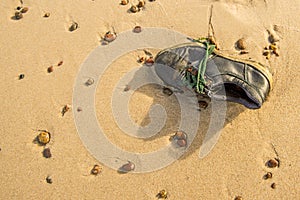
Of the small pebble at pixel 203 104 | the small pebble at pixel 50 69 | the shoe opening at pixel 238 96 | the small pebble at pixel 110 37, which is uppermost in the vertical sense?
the small pebble at pixel 110 37

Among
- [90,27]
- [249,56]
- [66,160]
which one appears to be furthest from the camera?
[90,27]

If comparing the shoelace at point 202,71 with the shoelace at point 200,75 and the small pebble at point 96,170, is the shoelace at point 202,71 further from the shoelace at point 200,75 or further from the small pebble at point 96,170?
the small pebble at point 96,170

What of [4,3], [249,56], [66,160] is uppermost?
[4,3]

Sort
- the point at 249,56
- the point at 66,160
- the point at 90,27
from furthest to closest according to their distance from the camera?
the point at 90,27 → the point at 249,56 → the point at 66,160

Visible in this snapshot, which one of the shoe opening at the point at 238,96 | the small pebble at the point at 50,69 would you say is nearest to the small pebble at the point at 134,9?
the small pebble at the point at 50,69

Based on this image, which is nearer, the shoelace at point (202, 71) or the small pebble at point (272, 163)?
the small pebble at point (272, 163)

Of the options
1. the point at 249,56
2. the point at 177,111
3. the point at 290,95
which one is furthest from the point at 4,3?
the point at 290,95

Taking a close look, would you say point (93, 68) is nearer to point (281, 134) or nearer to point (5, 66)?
point (5, 66)

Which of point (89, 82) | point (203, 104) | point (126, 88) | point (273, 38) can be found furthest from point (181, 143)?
point (273, 38)
